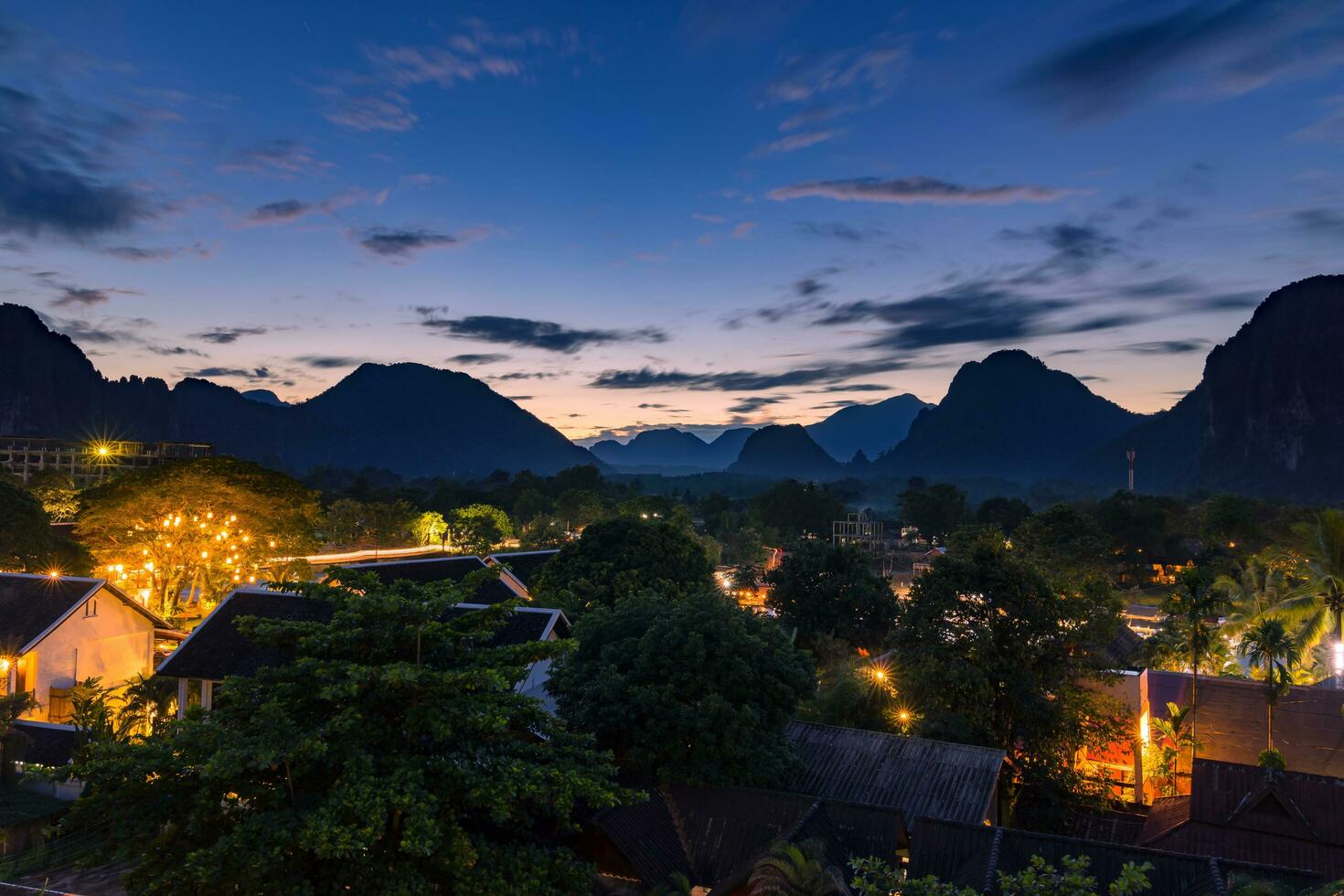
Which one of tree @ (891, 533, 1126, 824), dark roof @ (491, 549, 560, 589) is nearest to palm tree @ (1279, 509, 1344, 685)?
tree @ (891, 533, 1126, 824)

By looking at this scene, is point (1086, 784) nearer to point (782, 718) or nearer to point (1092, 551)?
point (782, 718)

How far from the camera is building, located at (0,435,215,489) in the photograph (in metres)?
79.2

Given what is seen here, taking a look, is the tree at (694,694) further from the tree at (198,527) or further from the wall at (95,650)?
the tree at (198,527)

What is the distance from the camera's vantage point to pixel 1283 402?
143000 millimetres

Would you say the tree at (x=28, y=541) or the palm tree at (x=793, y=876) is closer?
the palm tree at (x=793, y=876)

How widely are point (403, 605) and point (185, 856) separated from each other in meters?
3.44

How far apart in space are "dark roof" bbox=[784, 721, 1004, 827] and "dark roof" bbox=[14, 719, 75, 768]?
15920 mm

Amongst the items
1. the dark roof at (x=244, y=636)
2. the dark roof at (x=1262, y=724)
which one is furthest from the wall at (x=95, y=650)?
the dark roof at (x=1262, y=724)

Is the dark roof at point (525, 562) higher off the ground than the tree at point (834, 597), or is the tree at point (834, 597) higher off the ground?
the dark roof at point (525, 562)

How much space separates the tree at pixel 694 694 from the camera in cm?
1547

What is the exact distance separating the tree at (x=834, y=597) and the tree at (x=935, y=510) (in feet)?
181

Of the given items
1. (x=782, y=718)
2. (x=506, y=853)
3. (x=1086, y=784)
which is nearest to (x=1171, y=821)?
(x=1086, y=784)

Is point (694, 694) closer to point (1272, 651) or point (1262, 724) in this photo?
point (1272, 651)

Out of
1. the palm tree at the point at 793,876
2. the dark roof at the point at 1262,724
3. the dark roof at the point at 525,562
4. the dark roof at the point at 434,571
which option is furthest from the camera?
the dark roof at the point at 525,562
